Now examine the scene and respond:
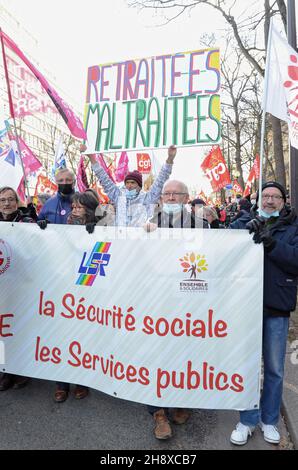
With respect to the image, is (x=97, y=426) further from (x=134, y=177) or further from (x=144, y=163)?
(x=144, y=163)

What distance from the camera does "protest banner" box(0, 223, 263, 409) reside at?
2604 mm

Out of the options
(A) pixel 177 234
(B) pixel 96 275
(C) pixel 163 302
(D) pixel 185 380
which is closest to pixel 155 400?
(D) pixel 185 380

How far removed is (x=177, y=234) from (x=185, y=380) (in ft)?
3.43

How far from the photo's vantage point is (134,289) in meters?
2.80

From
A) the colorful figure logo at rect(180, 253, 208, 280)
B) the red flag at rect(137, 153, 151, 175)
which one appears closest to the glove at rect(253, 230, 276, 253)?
the colorful figure logo at rect(180, 253, 208, 280)

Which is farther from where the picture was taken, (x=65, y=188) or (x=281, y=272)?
(x=65, y=188)

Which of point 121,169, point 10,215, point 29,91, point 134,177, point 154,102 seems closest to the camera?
point 10,215

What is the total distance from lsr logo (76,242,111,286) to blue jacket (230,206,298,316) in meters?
1.20

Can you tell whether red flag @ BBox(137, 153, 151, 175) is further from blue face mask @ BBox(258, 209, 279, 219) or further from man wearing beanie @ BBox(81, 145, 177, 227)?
blue face mask @ BBox(258, 209, 279, 219)

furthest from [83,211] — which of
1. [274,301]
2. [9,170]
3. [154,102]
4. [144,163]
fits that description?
[144,163]

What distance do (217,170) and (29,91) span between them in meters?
9.13

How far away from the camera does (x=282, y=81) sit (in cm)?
321

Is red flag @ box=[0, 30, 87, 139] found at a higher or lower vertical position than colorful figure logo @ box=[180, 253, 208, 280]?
higher

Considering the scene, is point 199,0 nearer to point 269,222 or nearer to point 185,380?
point 269,222
